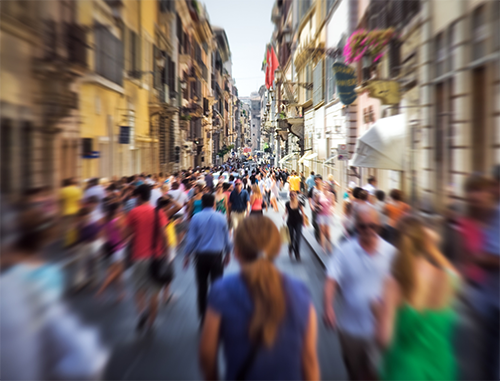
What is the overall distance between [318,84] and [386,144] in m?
16.4

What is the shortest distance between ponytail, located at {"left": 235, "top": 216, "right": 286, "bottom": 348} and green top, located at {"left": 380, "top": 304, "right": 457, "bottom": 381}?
2.52 feet

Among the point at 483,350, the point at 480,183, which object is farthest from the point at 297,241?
the point at 483,350

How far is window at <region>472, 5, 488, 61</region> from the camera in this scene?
7.87 metres

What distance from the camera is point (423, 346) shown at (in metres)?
2.22

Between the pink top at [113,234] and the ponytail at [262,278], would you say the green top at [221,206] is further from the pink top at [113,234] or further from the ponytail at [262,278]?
the ponytail at [262,278]

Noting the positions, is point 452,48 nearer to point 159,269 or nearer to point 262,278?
point 159,269

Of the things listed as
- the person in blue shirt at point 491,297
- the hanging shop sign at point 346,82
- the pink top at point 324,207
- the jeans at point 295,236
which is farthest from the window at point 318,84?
the person in blue shirt at point 491,297

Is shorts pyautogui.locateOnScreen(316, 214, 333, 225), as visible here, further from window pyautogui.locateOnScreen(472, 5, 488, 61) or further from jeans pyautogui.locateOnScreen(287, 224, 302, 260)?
window pyautogui.locateOnScreen(472, 5, 488, 61)

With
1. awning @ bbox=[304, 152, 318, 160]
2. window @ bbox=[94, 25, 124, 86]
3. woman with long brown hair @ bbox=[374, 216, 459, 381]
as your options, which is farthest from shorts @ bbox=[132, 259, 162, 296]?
awning @ bbox=[304, 152, 318, 160]

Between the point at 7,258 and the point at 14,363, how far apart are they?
60 centimetres

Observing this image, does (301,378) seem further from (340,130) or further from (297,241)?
(340,130)

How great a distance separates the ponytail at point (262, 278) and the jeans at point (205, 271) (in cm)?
263

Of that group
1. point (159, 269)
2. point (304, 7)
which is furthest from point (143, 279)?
point (304, 7)

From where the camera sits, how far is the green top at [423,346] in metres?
2.18
